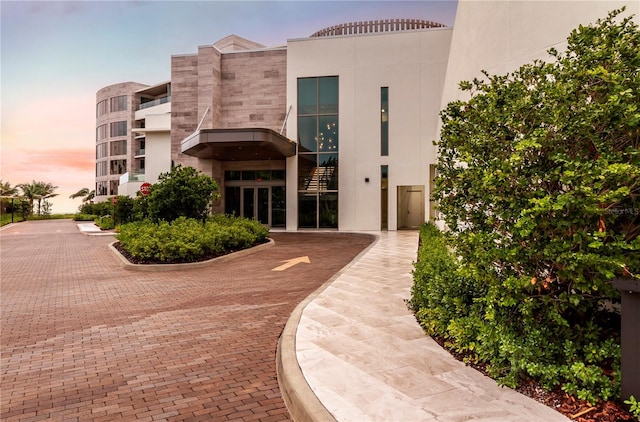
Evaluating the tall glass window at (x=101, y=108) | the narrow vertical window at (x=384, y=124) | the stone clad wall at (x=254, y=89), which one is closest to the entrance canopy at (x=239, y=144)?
the stone clad wall at (x=254, y=89)

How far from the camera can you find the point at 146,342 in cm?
530

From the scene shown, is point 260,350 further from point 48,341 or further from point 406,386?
point 48,341

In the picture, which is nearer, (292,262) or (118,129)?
(292,262)

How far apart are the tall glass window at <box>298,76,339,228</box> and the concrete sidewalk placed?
18.3 metres


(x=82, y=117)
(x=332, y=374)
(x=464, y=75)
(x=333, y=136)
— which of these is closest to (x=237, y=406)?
(x=332, y=374)

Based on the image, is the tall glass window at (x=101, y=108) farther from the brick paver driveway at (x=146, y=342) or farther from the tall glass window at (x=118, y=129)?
the brick paver driveway at (x=146, y=342)

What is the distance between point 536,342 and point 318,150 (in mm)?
Answer: 21677

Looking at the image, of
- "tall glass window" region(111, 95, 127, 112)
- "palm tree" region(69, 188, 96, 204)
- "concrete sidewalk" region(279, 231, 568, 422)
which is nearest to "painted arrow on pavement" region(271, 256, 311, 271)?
"concrete sidewalk" region(279, 231, 568, 422)

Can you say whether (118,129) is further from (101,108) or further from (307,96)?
(307,96)

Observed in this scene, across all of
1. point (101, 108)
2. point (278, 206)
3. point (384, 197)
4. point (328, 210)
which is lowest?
point (328, 210)

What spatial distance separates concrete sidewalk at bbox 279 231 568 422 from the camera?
3127 mm

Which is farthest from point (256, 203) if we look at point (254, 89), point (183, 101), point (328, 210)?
point (183, 101)

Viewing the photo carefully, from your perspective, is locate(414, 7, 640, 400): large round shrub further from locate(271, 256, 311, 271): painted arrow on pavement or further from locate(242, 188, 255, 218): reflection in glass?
locate(242, 188, 255, 218): reflection in glass

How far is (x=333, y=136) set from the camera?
24.4m
